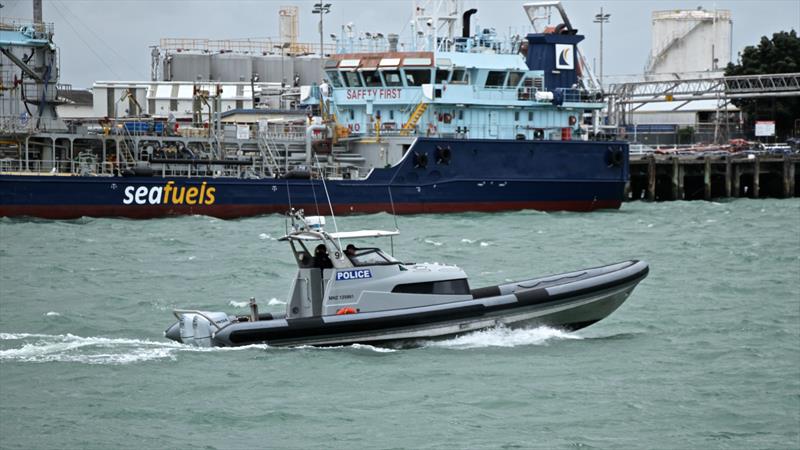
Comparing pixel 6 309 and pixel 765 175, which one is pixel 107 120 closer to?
pixel 6 309

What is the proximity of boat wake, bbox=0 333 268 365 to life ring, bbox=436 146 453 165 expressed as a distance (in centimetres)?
2574

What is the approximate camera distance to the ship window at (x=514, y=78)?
48.1 meters

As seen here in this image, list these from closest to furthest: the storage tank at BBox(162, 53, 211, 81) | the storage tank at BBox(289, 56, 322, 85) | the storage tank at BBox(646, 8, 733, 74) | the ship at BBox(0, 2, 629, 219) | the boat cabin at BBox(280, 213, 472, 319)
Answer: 1. the boat cabin at BBox(280, 213, 472, 319)
2. the ship at BBox(0, 2, 629, 219)
3. the storage tank at BBox(162, 53, 211, 81)
4. the storage tank at BBox(289, 56, 322, 85)
5. the storage tank at BBox(646, 8, 733, 74)

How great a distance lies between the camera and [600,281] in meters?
19.7

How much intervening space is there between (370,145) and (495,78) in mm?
5517

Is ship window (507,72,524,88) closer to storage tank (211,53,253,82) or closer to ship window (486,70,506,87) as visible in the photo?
ship window (486,70,506,87)

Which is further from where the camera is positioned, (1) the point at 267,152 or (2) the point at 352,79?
(2) the point at 352,79

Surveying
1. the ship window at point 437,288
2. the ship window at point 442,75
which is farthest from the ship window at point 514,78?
the ship window at point 437,288

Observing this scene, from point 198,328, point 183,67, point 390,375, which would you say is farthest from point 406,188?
point 183,67

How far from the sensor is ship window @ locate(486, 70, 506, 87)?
1875 inches

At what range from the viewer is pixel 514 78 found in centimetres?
4825

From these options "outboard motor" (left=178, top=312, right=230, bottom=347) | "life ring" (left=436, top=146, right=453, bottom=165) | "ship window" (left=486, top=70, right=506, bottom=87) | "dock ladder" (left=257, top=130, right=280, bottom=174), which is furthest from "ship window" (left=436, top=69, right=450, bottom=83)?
"outboard motor" (left=178, top=312, right=230, bottom=347)

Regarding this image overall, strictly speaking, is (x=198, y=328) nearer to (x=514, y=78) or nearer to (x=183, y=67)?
→ (x=514, y=78)

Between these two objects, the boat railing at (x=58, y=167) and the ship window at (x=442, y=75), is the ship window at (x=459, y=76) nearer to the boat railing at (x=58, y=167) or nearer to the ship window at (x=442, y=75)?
the ship window at (x=442, y=75)
